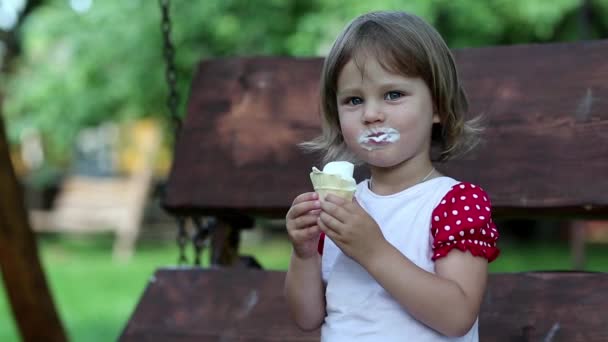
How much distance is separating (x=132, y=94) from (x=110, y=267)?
1704mm

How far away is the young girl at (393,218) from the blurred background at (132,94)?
5.40 ft

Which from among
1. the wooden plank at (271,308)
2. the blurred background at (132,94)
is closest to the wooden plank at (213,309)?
the wooden plank at (271,308)

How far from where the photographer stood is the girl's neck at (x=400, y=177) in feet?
5.07

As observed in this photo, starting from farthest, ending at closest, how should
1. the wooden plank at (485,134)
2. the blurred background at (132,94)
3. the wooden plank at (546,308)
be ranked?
the blurred background at (132,94) < the wooden plank at (485,134) < the wooden plank at (546,308)

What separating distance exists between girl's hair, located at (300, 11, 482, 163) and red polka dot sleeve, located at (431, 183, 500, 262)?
0.17 meters

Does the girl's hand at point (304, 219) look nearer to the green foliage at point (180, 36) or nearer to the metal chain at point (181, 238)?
the metal chain at point (181, 238)

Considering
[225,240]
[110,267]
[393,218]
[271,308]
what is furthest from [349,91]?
[110,267]

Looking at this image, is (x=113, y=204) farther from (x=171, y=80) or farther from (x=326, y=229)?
(x=326, y=229)

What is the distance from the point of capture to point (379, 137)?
58.2 inches

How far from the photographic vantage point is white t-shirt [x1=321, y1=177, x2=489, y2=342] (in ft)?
4.81

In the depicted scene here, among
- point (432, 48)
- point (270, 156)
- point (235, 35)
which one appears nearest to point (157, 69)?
point (235, 35)

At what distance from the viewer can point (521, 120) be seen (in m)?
2.05

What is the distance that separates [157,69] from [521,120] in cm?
609

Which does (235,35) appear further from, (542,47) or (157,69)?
(542,47)
